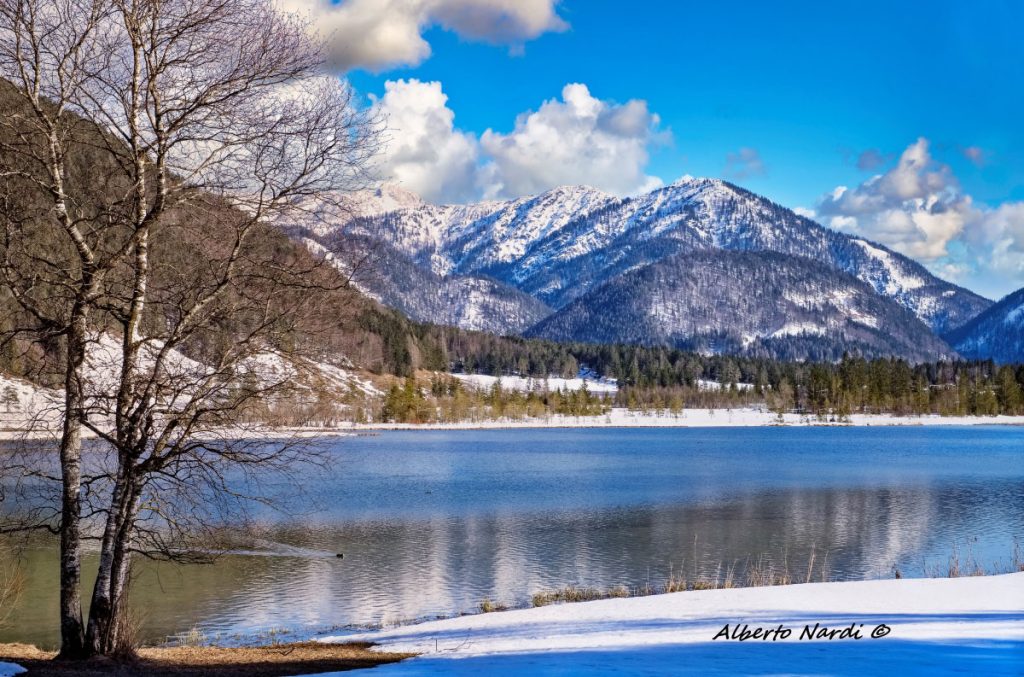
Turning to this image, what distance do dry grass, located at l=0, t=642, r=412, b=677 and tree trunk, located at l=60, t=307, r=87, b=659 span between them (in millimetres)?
538

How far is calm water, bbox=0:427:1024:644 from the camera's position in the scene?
2397 centimetres

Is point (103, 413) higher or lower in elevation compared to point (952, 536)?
higher

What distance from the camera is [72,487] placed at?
1298 cm

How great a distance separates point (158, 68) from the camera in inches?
502

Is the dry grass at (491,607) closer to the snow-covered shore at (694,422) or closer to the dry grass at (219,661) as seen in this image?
the dry grass at (219,661)

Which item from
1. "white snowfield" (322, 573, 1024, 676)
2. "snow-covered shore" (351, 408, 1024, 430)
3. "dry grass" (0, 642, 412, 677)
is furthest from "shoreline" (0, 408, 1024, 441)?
"dry grass" (0, 642, 412, 677)

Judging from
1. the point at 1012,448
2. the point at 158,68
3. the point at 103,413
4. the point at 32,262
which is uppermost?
the point at 158,68

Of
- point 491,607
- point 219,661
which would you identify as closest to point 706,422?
point 491,607

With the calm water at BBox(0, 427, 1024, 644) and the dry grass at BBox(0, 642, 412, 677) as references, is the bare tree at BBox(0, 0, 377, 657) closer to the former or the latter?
the dry grass at BBox(0, 642, 412, 677)

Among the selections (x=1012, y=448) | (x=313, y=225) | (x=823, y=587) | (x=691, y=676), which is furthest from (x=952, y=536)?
(x=1012, y=448)

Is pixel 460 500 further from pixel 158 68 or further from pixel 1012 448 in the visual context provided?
pixel 1012 448

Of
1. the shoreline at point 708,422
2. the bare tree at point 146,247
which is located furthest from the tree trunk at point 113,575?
the shoreline at point 708,422

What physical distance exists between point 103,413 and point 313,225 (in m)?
4.20

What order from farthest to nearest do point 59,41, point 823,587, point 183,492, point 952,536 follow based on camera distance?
point 952,536 < point 823,587 < point 183,492 < point 59,41
